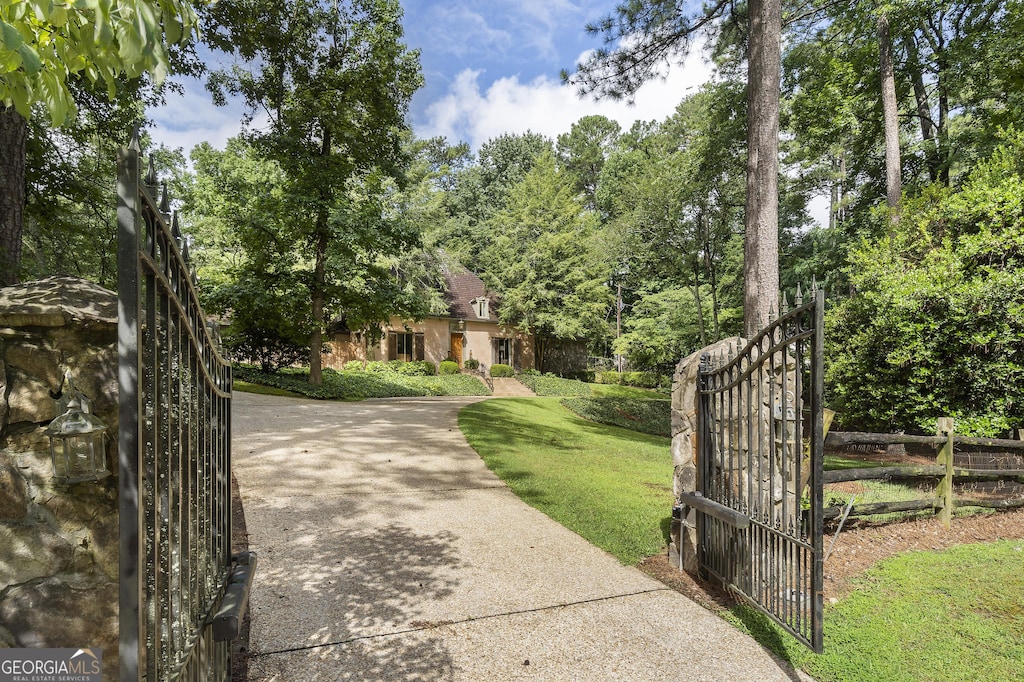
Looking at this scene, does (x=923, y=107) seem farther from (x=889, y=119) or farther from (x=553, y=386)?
(x=553, y=386)

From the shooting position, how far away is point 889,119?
1312 cm

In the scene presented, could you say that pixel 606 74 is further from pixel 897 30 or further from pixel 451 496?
pixel 897 30

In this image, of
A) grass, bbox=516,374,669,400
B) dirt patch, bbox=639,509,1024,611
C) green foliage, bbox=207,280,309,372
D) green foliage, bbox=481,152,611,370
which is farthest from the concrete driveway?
green foliage, bbox=481,152,611,370

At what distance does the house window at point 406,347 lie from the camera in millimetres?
26875

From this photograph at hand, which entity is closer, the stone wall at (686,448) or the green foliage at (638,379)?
the stone wall at (686,448)

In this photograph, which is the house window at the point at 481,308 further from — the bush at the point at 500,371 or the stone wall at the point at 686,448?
the stone wall at the point at 686,448

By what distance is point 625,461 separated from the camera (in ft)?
30.2

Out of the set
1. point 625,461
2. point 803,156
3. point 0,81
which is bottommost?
point 625,461

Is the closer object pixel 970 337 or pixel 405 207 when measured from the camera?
pixel 970 337

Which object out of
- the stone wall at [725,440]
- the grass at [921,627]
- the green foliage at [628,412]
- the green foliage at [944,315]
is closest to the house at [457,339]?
the green foliage at [628,412]

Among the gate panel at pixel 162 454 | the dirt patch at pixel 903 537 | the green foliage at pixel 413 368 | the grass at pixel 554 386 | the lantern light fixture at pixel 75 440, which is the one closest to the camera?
the gate panel at pixel 162 454

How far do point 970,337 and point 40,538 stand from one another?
11054 mm

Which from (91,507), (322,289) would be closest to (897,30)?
(322,289)

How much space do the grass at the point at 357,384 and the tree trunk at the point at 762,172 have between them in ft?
44.2
